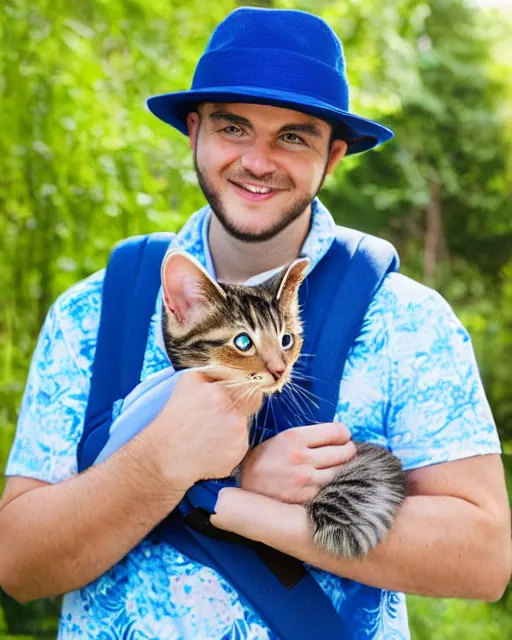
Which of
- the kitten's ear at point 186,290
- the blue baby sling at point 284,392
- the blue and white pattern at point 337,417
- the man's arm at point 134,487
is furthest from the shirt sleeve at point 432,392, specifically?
the kitten's ear at point 186,290

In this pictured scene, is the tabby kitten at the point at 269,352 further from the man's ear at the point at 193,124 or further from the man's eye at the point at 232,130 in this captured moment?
the man's ear at the point at 193,124

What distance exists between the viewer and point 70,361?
6.41 ft

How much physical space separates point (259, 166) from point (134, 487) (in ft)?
2.54

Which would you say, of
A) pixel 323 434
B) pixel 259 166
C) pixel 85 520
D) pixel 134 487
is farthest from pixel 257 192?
pixel 85 520

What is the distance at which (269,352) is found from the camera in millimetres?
1741

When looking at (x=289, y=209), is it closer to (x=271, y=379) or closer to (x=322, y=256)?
(x=322, y=256)

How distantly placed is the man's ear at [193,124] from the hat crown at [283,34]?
22 centimetres

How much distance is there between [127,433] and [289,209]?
64 cm

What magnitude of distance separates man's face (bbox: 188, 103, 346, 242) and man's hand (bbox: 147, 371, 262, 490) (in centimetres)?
41

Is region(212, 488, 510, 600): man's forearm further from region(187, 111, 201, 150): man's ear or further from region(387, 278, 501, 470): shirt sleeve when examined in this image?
region(187, 111, 201, 150): man's ear

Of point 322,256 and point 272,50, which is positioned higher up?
point 272,50

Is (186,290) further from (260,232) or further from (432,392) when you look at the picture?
(432,392)

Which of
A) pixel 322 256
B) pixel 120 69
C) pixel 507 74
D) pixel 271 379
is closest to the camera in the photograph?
pixel 271 379

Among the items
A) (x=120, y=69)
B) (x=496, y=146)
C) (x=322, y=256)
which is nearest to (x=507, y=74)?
(x=496, y=146)
